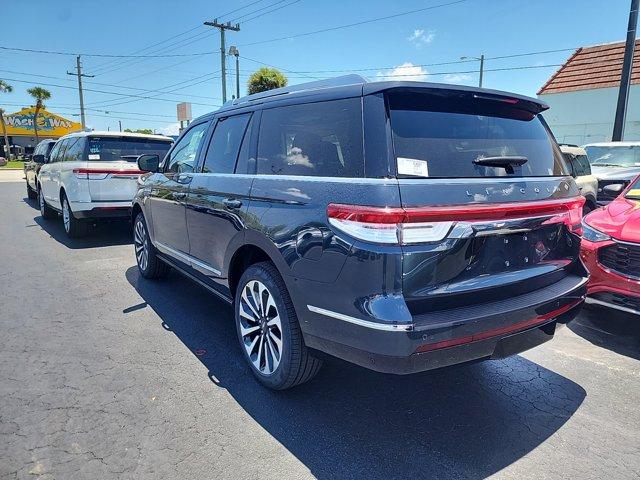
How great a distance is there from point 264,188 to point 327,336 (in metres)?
1.11

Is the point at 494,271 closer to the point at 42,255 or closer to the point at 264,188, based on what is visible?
the point at 264,188

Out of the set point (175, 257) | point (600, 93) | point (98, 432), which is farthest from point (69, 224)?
point (600, 93)

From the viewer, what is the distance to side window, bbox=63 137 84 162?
24.8ft

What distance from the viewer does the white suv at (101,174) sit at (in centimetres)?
725

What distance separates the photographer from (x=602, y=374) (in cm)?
335

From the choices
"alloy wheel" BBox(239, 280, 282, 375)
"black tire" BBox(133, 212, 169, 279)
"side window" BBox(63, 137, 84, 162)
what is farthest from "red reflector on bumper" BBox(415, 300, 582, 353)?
"side window" BBox(63, 137, 84, 162)

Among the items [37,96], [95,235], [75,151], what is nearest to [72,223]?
[95,235]

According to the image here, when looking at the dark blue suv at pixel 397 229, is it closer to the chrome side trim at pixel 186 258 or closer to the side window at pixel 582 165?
the chrome side trim at pixel 186 258

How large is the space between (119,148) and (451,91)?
6.65m

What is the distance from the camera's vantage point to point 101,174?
722 cm

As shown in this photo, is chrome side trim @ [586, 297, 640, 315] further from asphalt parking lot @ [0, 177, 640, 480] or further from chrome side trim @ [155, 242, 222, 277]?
chrome side trim @ [155, 242, 222, 277]

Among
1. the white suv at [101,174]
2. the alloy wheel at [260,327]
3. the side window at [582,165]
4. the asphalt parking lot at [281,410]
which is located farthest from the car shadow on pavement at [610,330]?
the white suv at [101,174]

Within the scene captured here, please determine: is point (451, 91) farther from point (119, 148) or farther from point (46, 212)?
point (46, 212)

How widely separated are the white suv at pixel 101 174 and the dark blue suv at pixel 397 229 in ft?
15.7
